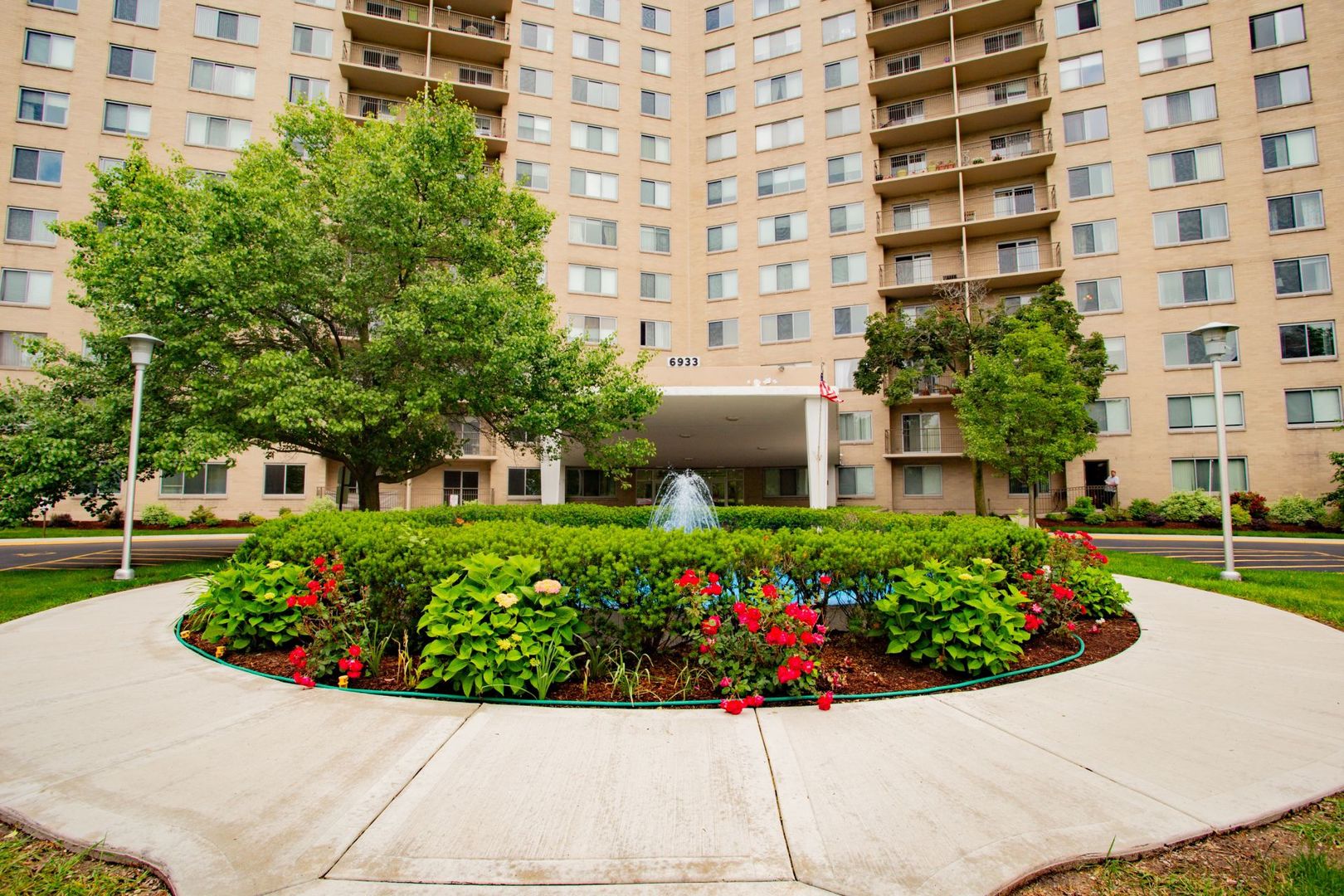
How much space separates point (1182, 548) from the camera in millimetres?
17453

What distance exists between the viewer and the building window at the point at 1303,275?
26.2 metres

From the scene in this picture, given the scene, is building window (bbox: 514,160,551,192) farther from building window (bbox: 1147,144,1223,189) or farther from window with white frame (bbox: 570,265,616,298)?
building window (bbox: 1147,144,1223,189)

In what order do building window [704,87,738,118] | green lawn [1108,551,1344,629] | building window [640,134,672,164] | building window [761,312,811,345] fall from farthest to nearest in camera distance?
building window [704,87,738,118] < building window [640,134,672,164] < building window [761,312,811,345] < green lawn [1108,551,1344,629]

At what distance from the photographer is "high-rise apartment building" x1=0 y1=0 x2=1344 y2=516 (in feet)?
88.4

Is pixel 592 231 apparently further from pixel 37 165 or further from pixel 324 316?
pixel 37 165

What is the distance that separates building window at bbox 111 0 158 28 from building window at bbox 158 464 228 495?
68.6 ft

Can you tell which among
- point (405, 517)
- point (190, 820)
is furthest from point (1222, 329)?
point (190, 820)

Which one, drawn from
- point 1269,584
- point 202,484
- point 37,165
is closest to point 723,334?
point 202,484

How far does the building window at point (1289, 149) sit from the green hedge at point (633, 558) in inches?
1331

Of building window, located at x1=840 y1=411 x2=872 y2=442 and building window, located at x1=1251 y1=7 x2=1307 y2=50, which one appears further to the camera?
building window, located at x1=840 y1=411 x2=872 y2=442

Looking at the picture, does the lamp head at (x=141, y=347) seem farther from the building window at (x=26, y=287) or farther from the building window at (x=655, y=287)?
the building window at (x=655, y=287)

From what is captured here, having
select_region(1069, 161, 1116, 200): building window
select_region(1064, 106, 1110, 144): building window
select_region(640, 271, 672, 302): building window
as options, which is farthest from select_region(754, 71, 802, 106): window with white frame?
select_region(1069, 161, 1116, 200): building window

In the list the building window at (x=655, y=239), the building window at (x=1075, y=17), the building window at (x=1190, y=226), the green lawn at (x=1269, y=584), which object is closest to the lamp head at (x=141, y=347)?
the green lawn at (x=1269, y=584)

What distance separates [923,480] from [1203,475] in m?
11.1
